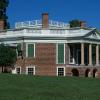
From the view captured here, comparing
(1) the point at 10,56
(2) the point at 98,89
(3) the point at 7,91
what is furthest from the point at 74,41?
(3) the point at 7,91

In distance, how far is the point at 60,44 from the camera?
59594 mm

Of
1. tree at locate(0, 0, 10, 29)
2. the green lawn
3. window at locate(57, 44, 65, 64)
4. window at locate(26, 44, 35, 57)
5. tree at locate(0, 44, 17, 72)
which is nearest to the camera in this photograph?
the green lawn

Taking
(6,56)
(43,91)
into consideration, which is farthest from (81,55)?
(43,91)

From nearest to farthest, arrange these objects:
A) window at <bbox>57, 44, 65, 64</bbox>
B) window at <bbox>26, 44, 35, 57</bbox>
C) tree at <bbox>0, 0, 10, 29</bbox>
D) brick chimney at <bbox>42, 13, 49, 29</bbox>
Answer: window at <bbox>26, 44, 35, 57</bbox>
window at <bbox>57, 44, 65, 64</bbox>
brick chimney at <bbox>42, 13, 49, 29</bbox>
tree at <bbox>0, 0, 10, 29</bbox>

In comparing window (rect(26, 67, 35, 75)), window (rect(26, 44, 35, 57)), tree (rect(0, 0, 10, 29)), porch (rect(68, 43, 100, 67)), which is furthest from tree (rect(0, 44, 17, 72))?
tree (rect(0, 0, 10, 29))

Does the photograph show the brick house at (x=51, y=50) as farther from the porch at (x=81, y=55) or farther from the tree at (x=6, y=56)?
the tree at (x=6, y=56)

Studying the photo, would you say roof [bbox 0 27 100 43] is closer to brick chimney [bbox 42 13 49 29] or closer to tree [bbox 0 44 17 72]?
brick chimney [bbox 42 13 49 29]

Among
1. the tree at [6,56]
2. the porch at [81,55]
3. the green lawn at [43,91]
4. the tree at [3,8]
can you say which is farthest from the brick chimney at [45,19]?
the green lawn at [43,91]

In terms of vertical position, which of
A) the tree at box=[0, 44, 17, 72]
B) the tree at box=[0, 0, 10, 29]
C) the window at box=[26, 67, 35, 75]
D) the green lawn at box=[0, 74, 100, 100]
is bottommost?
the green lawn at box=[0, 74, 100, 100]

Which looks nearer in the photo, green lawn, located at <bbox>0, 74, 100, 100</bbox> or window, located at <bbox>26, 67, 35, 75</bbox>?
green lawn, located at <bbox>0, 74, 100, 100</bbox>

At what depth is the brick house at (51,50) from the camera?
193ft

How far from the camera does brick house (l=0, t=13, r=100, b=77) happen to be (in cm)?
5875

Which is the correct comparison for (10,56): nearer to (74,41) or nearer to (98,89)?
(74,41)

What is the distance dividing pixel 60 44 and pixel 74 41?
5.98 ft
